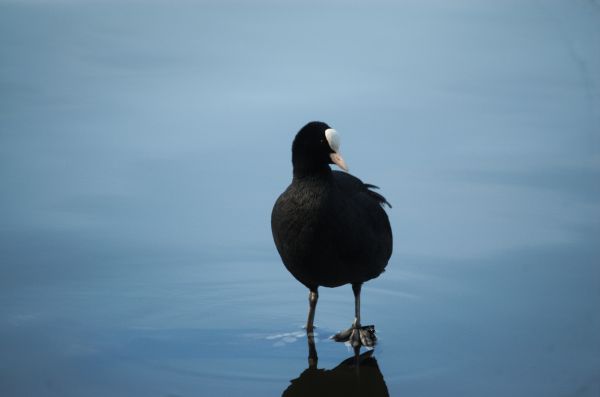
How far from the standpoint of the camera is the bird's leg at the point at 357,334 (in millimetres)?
5840

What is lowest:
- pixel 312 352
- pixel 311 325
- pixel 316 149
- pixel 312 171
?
pixel 312 352

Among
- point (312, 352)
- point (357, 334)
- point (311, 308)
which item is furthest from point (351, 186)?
point (312, 352)

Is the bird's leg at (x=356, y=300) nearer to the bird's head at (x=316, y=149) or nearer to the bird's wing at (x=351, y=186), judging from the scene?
the bird's wing at (x=351, y=186)

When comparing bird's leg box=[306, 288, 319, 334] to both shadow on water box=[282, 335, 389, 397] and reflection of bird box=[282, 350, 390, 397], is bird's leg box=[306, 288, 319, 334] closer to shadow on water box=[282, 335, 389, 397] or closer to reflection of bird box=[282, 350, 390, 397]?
shadow on water box=[282, 335, 389, 397]

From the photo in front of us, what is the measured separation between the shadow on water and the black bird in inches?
7.0

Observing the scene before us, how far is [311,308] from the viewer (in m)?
6.15

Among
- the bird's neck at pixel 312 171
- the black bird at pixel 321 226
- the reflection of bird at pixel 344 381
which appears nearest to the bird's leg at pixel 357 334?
the black bird at pixel 321 226

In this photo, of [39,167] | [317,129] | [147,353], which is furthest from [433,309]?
[39,167]

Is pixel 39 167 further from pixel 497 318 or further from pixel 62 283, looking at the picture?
pixel 497 318

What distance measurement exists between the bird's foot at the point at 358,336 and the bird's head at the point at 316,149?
34.7 inches

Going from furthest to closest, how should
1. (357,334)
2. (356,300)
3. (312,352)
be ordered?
(356,300)
(357,334)
(312,352)

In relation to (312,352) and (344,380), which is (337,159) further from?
(344,380)

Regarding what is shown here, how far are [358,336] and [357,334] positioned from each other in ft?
0.05

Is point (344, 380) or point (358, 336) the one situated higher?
point (358, 336)
